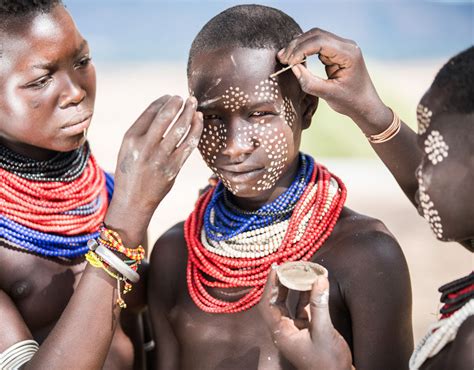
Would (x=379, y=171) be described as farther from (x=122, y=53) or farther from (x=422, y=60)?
(x=122, y=53)

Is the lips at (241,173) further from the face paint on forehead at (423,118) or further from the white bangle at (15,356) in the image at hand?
the white bangle at (15,356)

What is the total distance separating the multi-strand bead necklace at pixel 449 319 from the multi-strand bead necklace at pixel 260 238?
1.72ft

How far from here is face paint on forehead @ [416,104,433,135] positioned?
1731 millimetres

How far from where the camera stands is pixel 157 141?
6.45 ft

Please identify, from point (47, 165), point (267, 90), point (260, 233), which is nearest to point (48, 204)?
point (47, 165)

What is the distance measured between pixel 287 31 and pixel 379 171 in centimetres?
392

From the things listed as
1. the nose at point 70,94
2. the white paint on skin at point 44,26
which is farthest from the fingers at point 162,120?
the white paint on skin at point 44,26

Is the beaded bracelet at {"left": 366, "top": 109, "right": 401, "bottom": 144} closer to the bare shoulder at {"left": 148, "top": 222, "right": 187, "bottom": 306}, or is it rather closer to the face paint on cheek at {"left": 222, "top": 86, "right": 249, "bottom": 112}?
the face paint on cheek at {"left": 222, "top": 86, "right": 249, "bottom": 112}

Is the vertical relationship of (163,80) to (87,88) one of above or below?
below

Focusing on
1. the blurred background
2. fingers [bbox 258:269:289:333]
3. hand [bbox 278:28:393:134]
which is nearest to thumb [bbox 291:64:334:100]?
hand [bbox 278:28:393:134]

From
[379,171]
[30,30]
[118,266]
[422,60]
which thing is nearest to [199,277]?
[118,266]

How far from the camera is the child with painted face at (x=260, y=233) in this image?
6.88ft

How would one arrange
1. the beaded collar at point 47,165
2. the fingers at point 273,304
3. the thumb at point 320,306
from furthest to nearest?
the beaded collar at point 47,165
the fingers at point 273,304
the thumb at point 320,306

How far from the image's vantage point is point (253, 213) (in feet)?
7.54
